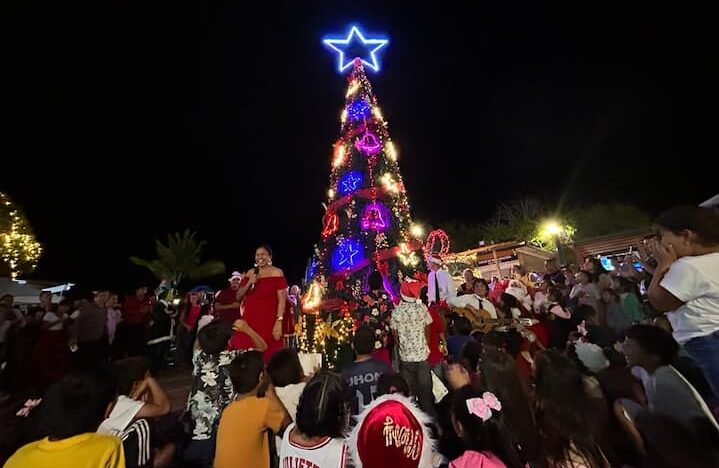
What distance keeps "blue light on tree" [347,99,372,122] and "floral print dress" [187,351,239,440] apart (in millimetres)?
10772

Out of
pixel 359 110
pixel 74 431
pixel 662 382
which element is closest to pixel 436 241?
pixel 359 110

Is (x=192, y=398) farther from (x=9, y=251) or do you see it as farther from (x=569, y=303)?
(x=9, y=251)

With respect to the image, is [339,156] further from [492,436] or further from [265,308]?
[492,436]

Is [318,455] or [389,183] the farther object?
[389,183]

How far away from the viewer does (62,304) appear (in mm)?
7879

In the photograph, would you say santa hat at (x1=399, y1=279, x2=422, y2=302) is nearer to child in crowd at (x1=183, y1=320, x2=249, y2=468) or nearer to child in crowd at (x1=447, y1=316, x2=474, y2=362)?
child in crowd at (x1=447, y1=316, x2=474, y2=362)

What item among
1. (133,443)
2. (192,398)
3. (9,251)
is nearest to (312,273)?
(192,398)

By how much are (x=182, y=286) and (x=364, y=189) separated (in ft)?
115

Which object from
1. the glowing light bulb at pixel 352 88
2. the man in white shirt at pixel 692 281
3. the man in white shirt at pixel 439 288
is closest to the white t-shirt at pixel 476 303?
the man in white shirt at pixel 439 288

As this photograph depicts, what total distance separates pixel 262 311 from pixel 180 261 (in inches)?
1412

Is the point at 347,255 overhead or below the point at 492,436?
overhead

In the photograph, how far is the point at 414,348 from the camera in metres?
5.00

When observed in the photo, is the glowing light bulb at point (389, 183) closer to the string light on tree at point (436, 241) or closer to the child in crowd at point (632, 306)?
the string light on tree at point (436, 241)

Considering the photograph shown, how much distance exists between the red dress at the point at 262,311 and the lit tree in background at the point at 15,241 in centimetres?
2565
